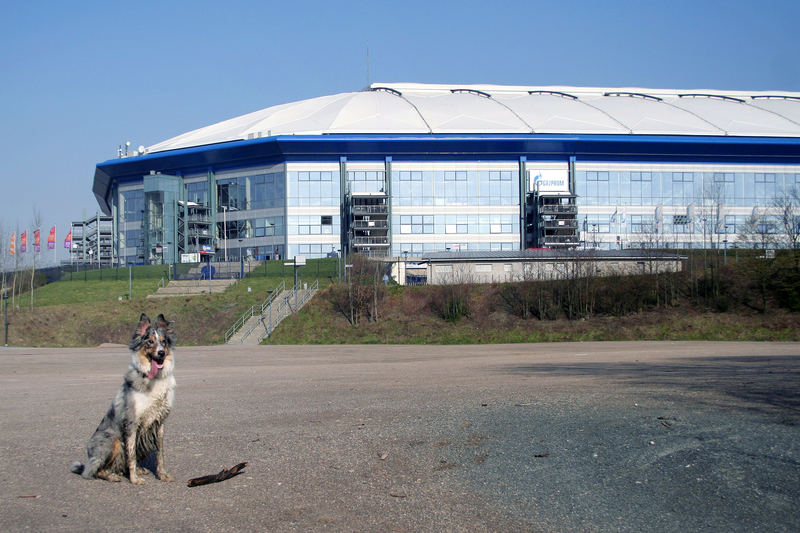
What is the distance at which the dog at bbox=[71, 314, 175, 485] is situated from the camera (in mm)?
8352

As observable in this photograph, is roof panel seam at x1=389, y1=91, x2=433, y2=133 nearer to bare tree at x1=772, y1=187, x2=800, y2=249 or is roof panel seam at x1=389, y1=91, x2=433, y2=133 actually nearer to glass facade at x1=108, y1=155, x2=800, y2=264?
glass facade at x1=108, y1=155, x2=800, y2=264

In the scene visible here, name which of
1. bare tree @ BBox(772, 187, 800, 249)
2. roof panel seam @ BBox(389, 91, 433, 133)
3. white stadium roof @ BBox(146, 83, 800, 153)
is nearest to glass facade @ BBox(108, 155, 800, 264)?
bare tree @ BBox(772, 187, 800, 249)

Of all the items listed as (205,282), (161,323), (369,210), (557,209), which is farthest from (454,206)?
(161,323)

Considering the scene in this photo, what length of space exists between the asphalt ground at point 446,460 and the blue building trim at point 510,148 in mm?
71828

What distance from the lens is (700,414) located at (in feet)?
37.4

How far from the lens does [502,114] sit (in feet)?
316

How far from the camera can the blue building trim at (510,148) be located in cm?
8738

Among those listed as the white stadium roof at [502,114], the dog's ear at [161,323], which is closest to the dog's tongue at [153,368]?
the dog's ear at [161,323]

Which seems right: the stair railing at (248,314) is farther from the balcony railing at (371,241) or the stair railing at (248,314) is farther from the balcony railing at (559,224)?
the balcony railing at (559,224)

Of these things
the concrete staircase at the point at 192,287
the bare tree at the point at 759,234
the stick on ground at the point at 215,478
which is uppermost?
the bare tree at the point at 759,234

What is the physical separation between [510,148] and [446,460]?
82.0 meters

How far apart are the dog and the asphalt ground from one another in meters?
0.26

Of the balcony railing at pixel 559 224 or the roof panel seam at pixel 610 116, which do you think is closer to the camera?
the balcony railing at pixel 559 224

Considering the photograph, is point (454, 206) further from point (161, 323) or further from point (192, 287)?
point (161, 323)
